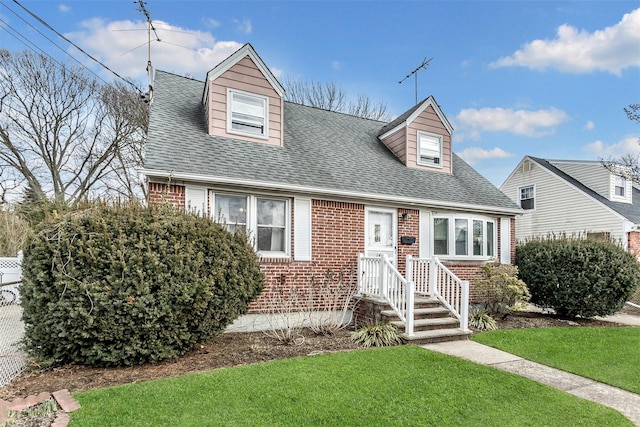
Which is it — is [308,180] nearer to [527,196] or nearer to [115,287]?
[115,287]

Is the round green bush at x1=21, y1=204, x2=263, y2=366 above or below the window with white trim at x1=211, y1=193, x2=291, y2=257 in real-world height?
below

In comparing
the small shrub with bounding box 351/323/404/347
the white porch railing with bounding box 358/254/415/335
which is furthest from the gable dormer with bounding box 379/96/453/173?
the small shrub with bounding box 351/323/404/347

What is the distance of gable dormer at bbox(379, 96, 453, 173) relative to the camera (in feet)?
36.2

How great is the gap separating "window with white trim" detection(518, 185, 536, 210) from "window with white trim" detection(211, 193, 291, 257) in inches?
603

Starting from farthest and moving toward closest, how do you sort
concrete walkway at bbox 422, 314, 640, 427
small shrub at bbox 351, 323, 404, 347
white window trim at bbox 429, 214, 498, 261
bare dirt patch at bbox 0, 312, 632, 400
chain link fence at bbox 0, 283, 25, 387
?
white window trim at bbox 429, 214, 498, 261, small shrub at bbox 351, 323, 404, 347, chain link fence at bbox 0, 283, 25, 387, bare dirt patch at bbox 0, 312, 632, 400, concrete walkway at bbox 422, 314, 640, 427

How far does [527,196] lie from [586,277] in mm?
10748

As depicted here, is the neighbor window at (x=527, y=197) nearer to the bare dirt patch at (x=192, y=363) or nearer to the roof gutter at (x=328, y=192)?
the roof gutter at (x=328, y=192)

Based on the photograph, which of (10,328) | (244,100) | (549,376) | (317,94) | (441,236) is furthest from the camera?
(317,94)

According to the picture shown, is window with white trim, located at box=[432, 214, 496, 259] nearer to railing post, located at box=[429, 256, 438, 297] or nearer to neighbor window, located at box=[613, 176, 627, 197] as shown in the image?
railing post, located at box=[429, 256, 438, 297]

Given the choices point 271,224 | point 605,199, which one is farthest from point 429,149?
point 605,199

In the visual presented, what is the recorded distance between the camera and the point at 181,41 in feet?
38.0

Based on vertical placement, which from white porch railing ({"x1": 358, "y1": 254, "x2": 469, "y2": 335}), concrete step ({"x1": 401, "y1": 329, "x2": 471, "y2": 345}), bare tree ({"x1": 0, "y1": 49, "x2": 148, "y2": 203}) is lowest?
concrete step ({"x1": 401, "y1": 329, "x2": 471, "y2": 345})

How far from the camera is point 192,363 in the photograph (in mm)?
5070

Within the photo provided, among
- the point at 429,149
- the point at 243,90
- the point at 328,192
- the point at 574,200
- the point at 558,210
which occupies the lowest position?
the point at 328,192
